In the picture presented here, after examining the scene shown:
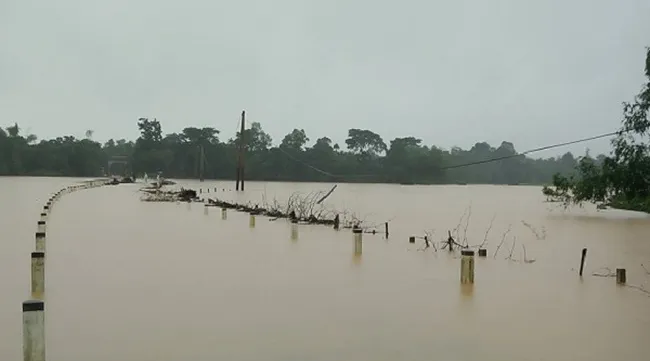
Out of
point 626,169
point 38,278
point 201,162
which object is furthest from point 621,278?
point 201,162

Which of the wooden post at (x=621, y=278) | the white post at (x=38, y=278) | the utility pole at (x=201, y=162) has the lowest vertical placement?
the wooden post at (x=621, y=278)

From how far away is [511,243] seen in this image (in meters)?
17.7

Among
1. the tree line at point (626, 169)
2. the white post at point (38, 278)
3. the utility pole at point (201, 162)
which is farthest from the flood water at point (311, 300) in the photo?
the utility pole at point (201, 162)

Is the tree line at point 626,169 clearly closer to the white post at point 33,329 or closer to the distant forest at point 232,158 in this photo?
the white post at point 33,329

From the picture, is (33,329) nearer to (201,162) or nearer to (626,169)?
(626,169)

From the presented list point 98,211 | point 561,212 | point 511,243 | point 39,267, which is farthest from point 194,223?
point 561,212

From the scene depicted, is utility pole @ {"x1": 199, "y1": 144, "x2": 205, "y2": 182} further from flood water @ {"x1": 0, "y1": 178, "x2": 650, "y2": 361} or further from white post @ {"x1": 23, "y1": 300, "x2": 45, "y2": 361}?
white post @ {"x1": 23, "y1": 300, "x2": 45, "y2": 361}

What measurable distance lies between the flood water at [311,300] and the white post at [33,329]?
1084 mm

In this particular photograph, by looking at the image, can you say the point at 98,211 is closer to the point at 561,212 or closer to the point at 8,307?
the point at 8,307

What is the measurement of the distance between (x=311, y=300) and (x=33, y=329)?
167 inches

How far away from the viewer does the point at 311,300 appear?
27.8 feet

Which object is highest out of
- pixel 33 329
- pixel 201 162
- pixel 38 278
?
pixel 201 162

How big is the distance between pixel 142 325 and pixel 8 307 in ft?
6.58

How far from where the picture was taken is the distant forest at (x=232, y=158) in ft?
289
